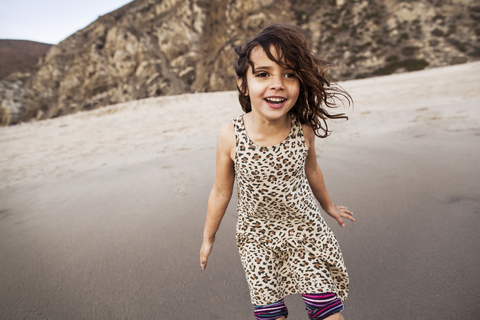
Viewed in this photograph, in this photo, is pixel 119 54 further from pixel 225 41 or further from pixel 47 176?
pixel 47 176

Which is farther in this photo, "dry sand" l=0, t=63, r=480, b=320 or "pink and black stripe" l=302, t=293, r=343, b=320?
"dry sand" l=0, t=63, r=480, b=320

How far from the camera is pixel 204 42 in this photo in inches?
1203

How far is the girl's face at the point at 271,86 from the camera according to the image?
3.37ft

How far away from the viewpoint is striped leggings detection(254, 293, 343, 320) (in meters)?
1.07

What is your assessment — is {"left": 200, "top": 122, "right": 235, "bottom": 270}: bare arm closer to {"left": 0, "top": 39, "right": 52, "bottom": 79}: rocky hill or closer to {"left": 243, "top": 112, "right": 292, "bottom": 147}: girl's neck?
{"left": 243, "top": 112, "right": 292, "bottom": 147}: girl's neck

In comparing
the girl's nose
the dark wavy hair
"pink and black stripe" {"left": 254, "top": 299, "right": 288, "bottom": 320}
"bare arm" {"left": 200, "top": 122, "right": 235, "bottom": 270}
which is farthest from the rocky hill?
"pink and black stripe" {"left": 254, "top": 299, "right": 288, "bottom": 320}

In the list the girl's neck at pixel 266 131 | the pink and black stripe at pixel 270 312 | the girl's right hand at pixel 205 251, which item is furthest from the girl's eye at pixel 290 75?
the pink and black stripe at pixel 270 312

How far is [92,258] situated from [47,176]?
3.25 metres

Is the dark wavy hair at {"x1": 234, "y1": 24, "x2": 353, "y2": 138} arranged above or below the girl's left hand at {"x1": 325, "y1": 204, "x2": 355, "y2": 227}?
above

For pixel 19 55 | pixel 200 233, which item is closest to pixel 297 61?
pixel 200 233

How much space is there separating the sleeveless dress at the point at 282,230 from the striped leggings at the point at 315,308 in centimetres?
3

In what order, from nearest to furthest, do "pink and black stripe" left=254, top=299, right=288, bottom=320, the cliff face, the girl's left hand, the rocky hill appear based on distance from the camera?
"pink and black stripe" left=254, top=299, right=288, bottom=320 → the girl's left hand → the cliff face → the rocky hill

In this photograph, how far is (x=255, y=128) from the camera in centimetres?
117

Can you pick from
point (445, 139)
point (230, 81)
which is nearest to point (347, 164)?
point (445, 139)
